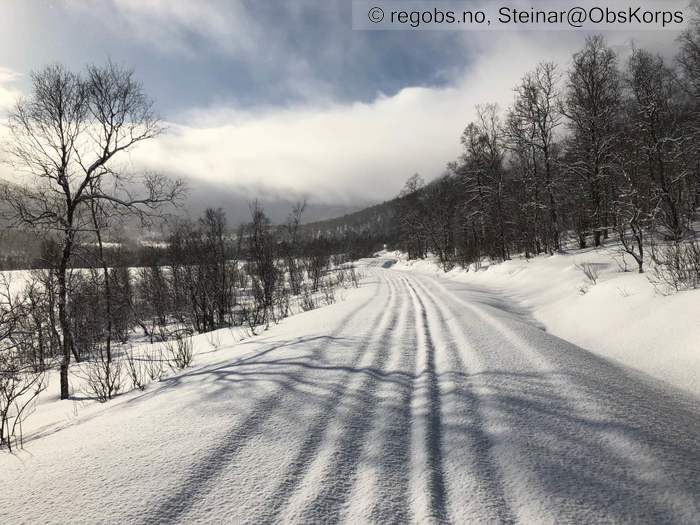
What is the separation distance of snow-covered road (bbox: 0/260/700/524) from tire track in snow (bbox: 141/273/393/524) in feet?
0.04

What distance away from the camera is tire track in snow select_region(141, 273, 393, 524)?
67.7 inches

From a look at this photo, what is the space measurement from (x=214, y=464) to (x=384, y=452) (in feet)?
3.95

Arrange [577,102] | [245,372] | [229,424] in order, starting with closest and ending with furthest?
1. [229,424]
2. [245,372]
3. [577,102]

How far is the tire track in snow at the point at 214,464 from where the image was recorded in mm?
1721

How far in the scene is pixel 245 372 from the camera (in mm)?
4238

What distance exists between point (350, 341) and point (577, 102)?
73.8 feet

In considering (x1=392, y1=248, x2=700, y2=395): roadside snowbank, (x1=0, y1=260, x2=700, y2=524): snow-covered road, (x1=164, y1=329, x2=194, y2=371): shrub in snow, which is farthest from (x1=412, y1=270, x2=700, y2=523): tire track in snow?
(x1=164, y1=329, x2=194, y2=371): shrub in snow

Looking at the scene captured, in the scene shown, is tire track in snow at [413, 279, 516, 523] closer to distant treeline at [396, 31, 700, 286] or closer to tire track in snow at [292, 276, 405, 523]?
tire track in snow at [292, 276, 405, 523]

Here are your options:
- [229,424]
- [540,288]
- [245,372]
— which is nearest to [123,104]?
[245,372]

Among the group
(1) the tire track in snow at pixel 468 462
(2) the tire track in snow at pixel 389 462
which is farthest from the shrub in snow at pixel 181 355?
(1) the tire track in snow at pixel 468 462

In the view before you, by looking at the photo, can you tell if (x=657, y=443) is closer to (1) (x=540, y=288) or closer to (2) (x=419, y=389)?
(2) (x=419, y=389)

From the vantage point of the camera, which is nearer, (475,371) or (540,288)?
(475,371)

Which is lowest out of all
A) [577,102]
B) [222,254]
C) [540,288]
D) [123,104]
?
[540,288]

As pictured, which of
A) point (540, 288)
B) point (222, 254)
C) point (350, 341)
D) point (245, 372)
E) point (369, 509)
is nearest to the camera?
point (369, 509)
